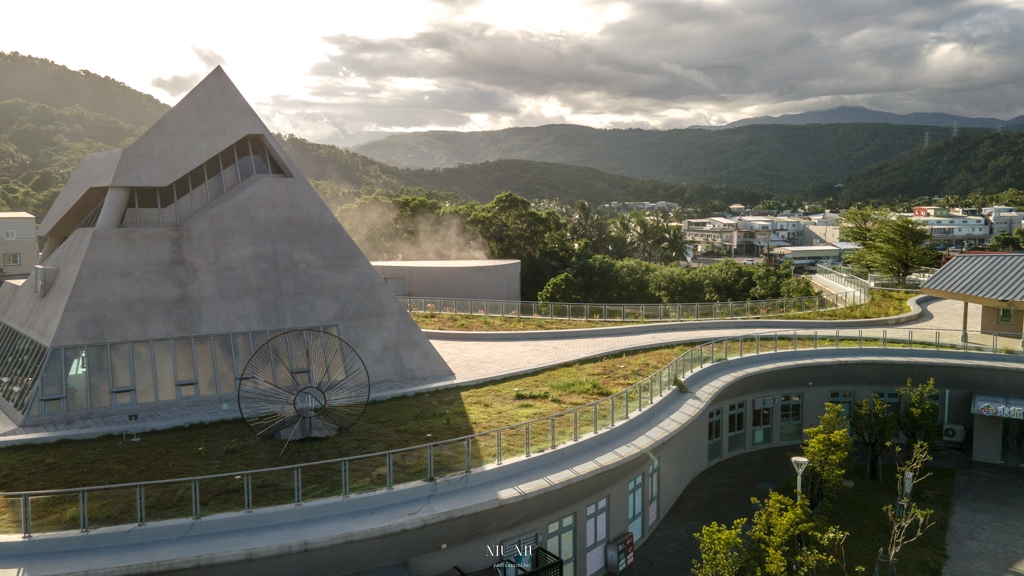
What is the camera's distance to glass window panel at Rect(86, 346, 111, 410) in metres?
18.8

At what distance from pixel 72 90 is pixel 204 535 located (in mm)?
155709

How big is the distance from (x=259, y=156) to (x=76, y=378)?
9.35 meters

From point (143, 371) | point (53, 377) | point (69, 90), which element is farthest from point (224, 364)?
point (69, 90)

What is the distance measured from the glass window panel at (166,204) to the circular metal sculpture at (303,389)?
17.7 feet

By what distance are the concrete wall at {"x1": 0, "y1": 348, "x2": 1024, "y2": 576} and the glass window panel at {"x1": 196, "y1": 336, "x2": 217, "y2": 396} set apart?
8.81m

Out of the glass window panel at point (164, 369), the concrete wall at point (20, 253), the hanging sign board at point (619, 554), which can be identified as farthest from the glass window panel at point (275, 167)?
the concrete wall at point (20, 253)

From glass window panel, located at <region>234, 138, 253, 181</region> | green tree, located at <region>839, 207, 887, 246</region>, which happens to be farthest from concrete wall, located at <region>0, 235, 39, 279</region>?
green tree, located at <region>839, 207, 887, 246</region>

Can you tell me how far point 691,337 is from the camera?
1281 inches

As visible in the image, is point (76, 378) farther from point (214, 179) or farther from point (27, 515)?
point (27, 515)

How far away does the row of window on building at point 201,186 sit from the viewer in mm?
21172

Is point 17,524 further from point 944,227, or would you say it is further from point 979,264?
point 944,227

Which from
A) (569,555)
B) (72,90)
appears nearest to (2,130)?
(72,90)

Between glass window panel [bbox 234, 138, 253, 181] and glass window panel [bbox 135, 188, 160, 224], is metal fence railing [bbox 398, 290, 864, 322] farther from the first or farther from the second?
glass window panel [bbox 135, 188, 160, 224]

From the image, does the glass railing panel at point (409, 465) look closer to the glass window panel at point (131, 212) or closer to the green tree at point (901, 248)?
the glass window panel at point (131, 212)
